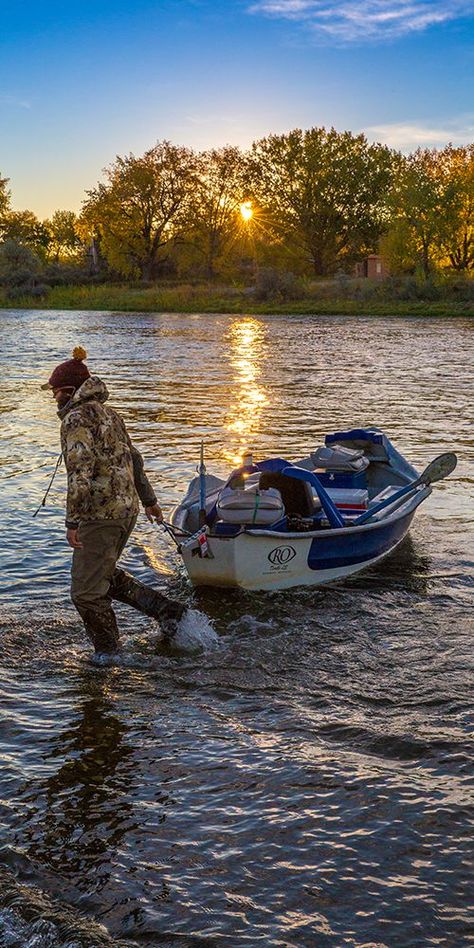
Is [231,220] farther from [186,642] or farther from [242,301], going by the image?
[186,642]

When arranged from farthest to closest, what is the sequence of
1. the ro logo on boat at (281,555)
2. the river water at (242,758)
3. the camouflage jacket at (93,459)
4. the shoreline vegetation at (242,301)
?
the shoreline vegetation at (242,301) < the ro logo on boat at (281,555) < the camouflage jacket at (93,459) < the river water at (242,758)

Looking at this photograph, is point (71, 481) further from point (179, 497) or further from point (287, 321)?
point (287, 321)

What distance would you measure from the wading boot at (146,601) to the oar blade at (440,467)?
343 cm

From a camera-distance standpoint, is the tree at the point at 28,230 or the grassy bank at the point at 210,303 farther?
the tree at the point at 28,230

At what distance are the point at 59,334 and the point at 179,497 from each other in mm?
33657

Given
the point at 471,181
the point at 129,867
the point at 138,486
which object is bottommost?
the point at 129,867

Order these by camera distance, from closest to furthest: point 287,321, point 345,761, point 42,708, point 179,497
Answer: point 345,761 → point 42,708 → point 179,497 → point 287,321

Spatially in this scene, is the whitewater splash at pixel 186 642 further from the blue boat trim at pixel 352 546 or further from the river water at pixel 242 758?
the blue boat trim at pixel 352 546

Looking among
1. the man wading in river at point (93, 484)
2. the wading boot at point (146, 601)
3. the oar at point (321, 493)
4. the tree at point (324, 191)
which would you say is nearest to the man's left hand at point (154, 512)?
the man wading in river at point (93, 484)

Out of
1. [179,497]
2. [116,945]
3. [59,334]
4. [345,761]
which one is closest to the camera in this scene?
[116,945]

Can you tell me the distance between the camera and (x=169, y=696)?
657 centimetres

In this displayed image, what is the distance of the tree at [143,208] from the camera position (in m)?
89.6

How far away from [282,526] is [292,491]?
0.57 metres

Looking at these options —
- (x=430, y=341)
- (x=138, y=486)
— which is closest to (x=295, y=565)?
(x=138, y=486)
